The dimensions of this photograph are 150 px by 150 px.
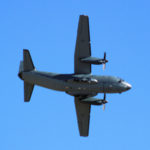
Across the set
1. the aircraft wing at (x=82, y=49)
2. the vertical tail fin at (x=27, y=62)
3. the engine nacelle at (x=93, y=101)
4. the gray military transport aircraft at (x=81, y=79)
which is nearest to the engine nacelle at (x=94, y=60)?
the gray military transport aircraft at (x=81, y=79)

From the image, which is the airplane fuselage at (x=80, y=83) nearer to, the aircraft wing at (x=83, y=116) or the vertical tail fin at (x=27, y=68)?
the vertical tail fin at (x=27, y=68)

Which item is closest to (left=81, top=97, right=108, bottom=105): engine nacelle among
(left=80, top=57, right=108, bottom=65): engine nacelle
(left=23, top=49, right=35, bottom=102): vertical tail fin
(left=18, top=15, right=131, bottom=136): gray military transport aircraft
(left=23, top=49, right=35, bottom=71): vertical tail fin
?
(left=18, top=15, right=131, bottom=136): gray military transport aircraft

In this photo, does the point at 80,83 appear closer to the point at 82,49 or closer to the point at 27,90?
the point at 82,49

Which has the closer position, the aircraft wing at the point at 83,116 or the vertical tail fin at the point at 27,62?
the vertical tail fin at the point at 27,62

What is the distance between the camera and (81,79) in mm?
63531

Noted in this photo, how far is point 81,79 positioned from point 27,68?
797 centimetres

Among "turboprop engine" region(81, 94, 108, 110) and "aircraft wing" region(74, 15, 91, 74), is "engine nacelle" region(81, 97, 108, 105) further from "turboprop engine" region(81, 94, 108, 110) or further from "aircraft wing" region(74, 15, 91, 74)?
"aircraft wing" region(74, 15, 91, 74)

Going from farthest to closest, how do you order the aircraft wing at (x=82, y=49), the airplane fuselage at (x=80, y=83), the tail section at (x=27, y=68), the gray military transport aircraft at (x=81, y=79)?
the tail section at (x=27, y=68) → the aircraft wing at (x=82, y=49) → the gray military transport aircraft at (x=81, y=79) → the airplane fuselage at (x=80, y=83)

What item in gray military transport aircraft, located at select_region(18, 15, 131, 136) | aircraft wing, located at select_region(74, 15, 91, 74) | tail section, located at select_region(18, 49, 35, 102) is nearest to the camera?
gray military transport aircraft, located at select_region(18, 15, 131, 136)

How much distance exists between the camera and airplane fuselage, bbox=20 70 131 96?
63812mm

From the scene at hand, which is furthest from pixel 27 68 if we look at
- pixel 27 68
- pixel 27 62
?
pixel 27 62

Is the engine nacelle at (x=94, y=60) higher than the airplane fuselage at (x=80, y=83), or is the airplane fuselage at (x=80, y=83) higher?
the engine nacelle at (x=94, y=60)

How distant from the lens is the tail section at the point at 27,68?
65750 millimetres

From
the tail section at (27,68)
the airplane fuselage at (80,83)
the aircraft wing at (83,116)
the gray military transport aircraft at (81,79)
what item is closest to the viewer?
the airplane fuselage at (80,83)
